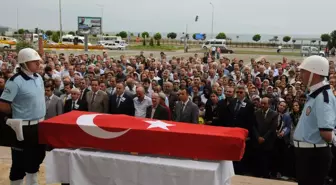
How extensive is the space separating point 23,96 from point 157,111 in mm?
2876

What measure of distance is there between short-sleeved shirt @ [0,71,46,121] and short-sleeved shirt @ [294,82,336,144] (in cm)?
285

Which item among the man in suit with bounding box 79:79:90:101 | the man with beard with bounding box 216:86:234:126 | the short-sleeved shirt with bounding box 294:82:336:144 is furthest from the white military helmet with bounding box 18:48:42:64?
the man with beard with bounding box 216:86:234:126

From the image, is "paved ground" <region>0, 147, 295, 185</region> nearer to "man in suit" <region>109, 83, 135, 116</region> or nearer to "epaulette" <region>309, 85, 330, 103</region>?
"epaulette" <region>309, 85, 330, 103</region>

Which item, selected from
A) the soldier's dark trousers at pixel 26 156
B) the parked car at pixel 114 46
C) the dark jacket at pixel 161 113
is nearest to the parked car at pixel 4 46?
the parked car at pixel 114 46

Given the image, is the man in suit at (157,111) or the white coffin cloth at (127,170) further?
the man in suit at (157,111)

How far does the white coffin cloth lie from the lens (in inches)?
128

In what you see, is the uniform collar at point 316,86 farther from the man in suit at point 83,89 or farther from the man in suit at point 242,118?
the man in suit at point 83,89

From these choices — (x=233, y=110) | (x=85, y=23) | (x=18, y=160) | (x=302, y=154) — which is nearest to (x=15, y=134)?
(x=18, y=160)

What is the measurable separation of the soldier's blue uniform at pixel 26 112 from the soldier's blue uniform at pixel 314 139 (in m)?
2.84

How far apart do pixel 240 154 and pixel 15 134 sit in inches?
100

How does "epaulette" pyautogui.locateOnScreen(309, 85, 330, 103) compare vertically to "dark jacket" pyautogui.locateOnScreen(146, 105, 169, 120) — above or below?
above

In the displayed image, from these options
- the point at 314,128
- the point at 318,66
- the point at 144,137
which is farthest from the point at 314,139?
the point at 144,137

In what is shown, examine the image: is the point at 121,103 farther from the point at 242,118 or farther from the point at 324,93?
the point at 324,93

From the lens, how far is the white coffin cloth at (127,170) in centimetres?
325
